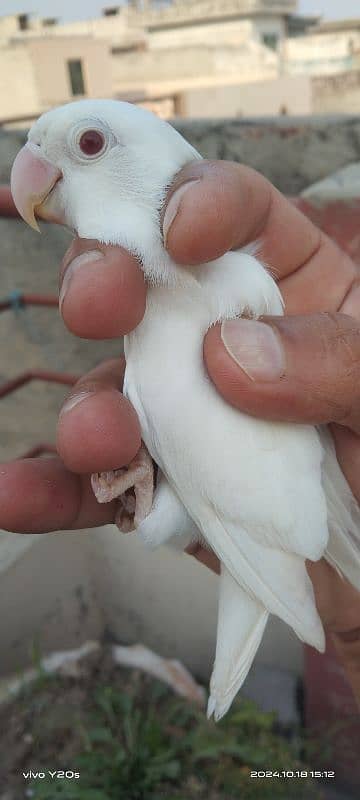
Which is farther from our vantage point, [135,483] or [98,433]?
[135,483]

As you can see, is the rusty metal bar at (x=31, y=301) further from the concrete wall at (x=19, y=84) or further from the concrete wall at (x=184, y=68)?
the concrete wall at (x=184, y=68)

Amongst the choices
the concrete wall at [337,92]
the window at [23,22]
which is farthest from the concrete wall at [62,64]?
the window at [23,22]

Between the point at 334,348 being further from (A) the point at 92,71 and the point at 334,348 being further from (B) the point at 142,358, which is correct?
(A) the point at 92,71

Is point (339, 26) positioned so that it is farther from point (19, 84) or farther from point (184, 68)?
point (19, 84)

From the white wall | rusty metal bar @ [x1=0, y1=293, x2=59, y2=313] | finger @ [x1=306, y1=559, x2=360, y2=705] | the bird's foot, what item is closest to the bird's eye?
the bird's foot

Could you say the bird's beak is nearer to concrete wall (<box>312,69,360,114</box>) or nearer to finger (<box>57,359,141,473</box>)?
finger (<box>57,359,141,473</box>)

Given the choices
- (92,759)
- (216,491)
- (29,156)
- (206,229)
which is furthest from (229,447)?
(92,759)
